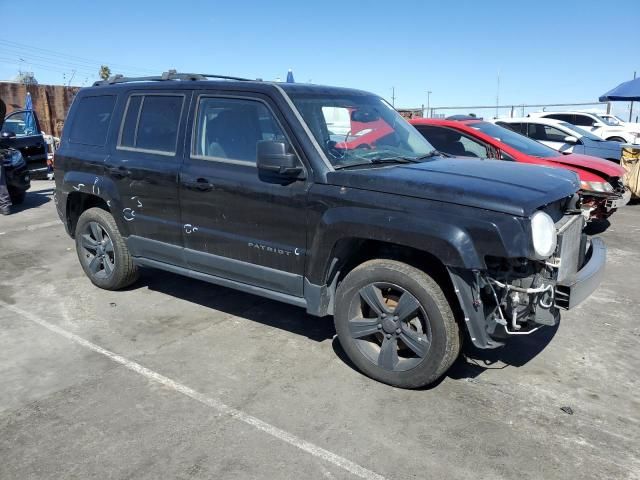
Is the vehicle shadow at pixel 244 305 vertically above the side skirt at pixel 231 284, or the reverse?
the side skirt at pixel 231 284

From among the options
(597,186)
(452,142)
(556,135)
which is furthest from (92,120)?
(556,135)

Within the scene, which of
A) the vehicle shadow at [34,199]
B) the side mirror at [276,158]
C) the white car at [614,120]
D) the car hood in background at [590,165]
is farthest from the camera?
the white car at [614,120]

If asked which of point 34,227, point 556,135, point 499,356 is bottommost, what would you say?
point 499,356

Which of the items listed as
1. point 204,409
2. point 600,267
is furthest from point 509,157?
point 204,409

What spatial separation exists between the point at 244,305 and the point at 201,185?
141 cm

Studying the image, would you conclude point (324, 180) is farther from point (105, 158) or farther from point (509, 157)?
point (509, 157)

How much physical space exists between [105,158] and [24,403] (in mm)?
2477

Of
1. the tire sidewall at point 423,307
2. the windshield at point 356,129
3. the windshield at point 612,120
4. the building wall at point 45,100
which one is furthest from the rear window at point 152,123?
the building wall at point 45,100

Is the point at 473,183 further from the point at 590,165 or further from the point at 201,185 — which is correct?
the point at 590,165

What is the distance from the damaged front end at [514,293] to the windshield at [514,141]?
5.03 meters

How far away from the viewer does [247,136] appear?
4137 millimetres

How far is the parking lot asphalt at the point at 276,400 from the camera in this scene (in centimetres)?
285

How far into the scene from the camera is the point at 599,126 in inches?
735

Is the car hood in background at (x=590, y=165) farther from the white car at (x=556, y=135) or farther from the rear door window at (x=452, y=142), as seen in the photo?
the white car at (x=556, y=135)
